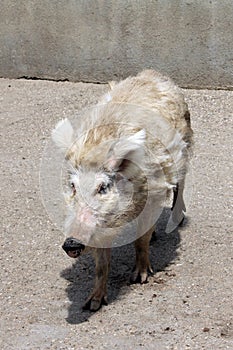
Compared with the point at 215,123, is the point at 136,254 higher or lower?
higher

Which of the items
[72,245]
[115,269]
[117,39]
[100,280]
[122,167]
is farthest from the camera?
[117,39]

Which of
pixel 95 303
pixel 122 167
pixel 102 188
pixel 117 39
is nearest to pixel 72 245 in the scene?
pixel 102 188

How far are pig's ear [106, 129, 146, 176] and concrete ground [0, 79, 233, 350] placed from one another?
1.01m

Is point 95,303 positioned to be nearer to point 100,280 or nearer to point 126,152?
point 100,280

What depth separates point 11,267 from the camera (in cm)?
622

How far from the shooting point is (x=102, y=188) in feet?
17.0

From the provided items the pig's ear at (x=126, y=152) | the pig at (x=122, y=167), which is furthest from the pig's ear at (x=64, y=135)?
the pig's ear at (x=126, y=152)

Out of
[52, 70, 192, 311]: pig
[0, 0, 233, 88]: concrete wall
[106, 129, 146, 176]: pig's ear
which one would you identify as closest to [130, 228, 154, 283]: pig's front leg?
[52, 70, 192, 311]: pig

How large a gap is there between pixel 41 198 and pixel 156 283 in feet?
6.03

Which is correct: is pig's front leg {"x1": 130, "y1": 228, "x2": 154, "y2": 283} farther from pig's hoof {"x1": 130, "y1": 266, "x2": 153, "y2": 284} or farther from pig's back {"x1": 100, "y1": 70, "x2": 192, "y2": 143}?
pig's back {"x1": 100, "y1": 70, "x2": 192, "y2": 143}

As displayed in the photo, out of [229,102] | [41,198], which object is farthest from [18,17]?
[41,198]

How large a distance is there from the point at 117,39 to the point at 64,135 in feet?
15.2

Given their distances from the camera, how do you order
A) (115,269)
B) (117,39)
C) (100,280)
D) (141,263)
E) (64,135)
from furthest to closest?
(117,39)
(115,269)
(141,263)
(100,280)
(64,135)

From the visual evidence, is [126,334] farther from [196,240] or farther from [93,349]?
[196,240]
